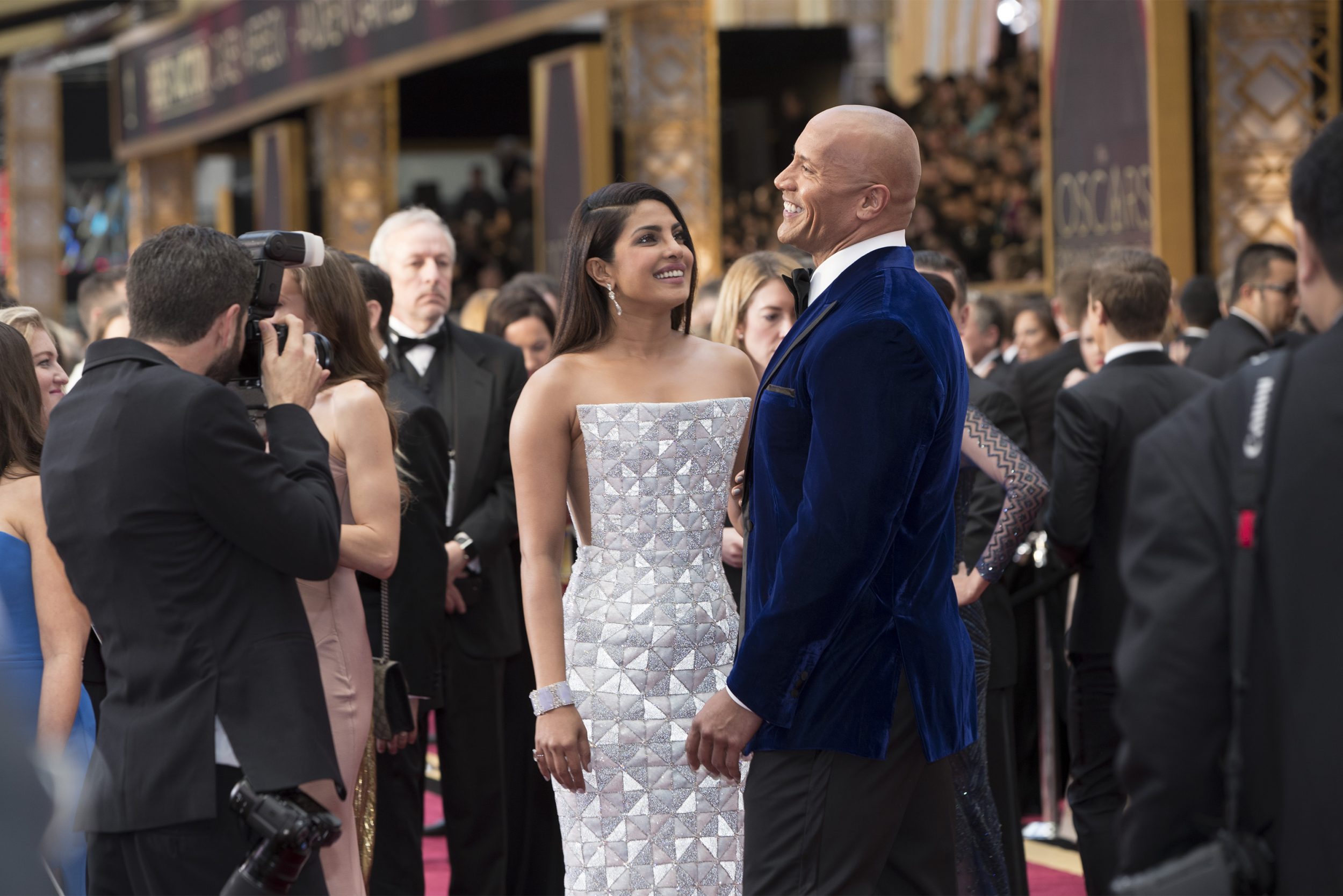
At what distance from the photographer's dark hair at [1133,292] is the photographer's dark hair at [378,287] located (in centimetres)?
189

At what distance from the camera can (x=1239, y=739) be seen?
5.59 feet

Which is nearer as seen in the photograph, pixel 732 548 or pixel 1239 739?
pixel 1239 739

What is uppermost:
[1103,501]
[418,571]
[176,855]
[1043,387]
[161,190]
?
[161,190]

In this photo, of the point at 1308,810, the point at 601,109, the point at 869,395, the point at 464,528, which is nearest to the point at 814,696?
the point at 869,395

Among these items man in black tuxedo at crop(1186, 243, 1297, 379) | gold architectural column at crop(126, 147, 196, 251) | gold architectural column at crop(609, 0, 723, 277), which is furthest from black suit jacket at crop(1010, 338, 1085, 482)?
gold architectural column at crop(126, 147, 196, 251)

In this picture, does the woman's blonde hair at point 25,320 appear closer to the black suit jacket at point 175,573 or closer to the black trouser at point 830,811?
the black suit jacket at point 175,573

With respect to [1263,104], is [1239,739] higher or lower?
lower

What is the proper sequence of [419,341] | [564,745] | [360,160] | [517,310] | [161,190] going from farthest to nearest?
[161,190] < [360,160] < [517,310] < [419,341] < [564,745]

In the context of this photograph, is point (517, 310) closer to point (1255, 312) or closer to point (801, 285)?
point (1255, 312)

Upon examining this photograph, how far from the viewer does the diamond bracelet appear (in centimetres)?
290

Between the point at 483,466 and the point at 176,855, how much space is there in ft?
7.16

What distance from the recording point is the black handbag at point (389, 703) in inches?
132

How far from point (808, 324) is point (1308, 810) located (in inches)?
44.4

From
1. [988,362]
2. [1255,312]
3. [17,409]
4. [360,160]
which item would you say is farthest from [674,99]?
[17,409]
